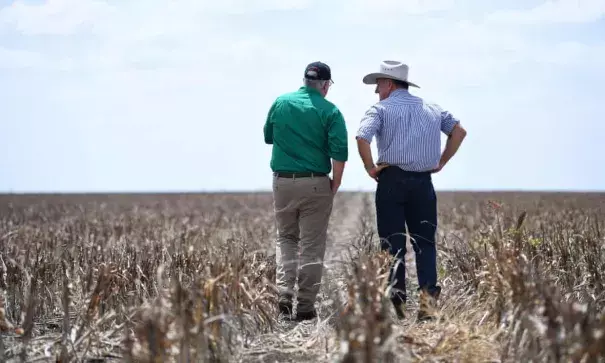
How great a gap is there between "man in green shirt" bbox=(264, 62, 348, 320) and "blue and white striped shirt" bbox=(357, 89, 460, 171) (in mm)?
305

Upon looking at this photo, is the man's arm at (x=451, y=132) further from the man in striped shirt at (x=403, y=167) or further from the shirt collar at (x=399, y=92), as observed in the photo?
the shirt collar at (x=399, y=92)

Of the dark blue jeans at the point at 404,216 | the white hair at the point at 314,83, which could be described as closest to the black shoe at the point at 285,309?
the dark blue jeans at the point at 404,216

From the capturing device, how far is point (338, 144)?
580cm

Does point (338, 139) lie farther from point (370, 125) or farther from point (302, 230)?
point (302, 230)

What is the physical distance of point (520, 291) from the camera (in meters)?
3.85

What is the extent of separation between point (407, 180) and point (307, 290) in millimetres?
1157

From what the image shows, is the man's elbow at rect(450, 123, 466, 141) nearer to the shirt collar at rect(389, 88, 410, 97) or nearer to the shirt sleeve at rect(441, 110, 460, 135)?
the shirt sleeve at rect(441, 110, 460, 135)

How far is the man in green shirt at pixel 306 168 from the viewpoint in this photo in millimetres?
5887

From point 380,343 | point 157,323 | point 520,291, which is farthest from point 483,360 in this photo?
point 157,323

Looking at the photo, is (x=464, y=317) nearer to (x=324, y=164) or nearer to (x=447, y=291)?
(x=447, y=291)

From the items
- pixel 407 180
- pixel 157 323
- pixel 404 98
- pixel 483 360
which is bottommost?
pixel 483 360

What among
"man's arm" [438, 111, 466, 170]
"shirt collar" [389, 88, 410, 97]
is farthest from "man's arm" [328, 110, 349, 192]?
"man's arm" [438, 111, 466, 170]

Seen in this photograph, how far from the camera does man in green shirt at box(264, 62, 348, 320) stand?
19.3 feet

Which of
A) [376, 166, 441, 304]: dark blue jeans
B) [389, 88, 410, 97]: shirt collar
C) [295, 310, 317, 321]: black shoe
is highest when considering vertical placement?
[389, 88, 410, 97]: shirt collar
